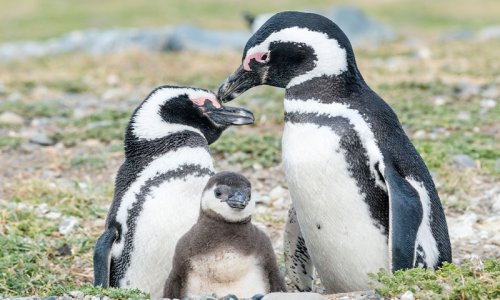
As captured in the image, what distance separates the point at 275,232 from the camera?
6.59m

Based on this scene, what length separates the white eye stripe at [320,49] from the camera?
4957 millimetres

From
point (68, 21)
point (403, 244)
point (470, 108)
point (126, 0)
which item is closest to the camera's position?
point (403, 244)

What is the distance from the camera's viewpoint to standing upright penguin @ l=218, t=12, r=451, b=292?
4.71 m

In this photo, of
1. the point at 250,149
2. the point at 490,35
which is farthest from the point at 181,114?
the point at 490,35

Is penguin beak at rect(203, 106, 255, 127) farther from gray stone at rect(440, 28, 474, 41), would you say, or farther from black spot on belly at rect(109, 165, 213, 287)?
gray stone at rect(440, 28, 474, 41)

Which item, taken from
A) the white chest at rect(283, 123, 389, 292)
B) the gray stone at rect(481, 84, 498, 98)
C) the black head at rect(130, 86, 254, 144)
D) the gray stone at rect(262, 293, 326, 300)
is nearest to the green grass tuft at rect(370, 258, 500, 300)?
the gray stone at rect(262, 293, 326, 300)

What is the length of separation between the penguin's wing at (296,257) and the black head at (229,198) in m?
0.81

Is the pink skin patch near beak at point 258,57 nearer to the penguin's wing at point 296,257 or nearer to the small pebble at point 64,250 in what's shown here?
the penguin's wing at point 296,257

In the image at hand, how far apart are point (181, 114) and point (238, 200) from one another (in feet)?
3.56

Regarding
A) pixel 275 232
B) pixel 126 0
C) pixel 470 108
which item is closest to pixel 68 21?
pixel 126 0

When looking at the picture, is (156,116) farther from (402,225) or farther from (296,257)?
(402,225)

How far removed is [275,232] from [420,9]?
101 ft

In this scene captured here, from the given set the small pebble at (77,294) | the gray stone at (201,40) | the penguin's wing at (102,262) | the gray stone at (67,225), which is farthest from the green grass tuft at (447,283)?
the gray stone at (201,40)

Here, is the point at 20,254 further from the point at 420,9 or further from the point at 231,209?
the point at 420,9
